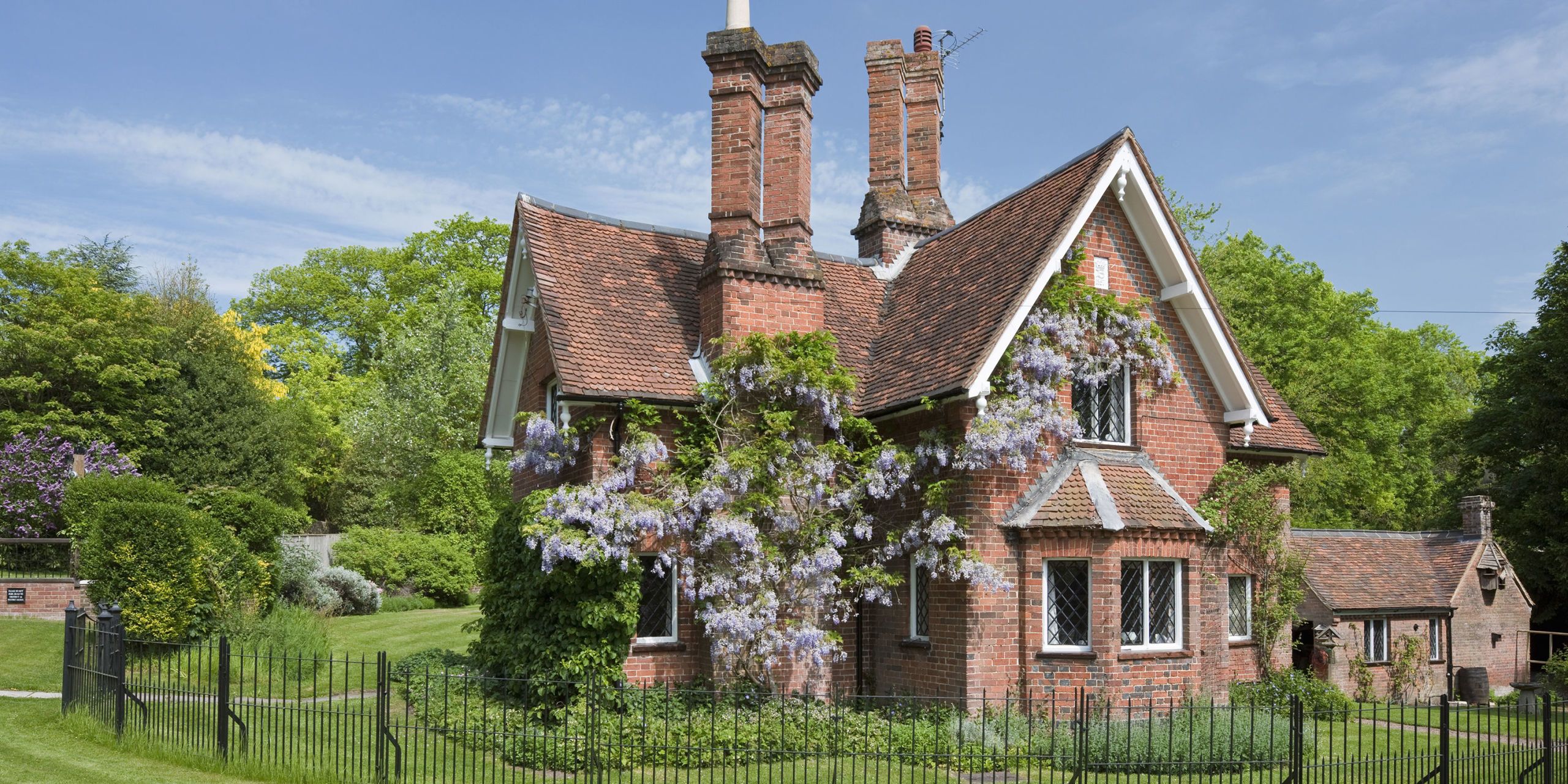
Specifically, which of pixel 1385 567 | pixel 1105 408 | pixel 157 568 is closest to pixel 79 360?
pixel 157 568

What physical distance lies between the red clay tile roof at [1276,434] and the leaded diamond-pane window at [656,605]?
9717mm

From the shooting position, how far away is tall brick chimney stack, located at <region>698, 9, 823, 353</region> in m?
17.6

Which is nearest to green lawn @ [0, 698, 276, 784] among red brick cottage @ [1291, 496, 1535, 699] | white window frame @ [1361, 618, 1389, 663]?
red brick cottage @ [1291, 496, 1535, 699]

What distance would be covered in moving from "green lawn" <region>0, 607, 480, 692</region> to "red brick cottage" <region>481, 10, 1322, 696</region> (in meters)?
6.66

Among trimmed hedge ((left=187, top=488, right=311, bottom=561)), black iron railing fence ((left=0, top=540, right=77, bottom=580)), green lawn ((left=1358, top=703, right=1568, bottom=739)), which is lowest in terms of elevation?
green lawn ((left=1358, top=703, right=1568, bottom=739))

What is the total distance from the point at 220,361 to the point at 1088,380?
36650 millimetres

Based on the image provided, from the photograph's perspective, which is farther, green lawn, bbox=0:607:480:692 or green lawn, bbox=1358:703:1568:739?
green lawn, bbox=0:607:480:692

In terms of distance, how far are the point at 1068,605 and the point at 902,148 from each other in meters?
11.2

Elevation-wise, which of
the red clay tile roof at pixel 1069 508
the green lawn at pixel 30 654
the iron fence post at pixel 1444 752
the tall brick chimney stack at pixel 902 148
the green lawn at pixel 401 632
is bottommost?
the green lawn at pixel 401 632

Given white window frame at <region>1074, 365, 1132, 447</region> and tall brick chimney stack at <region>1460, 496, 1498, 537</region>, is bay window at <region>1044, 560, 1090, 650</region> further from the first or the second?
tall brick chimney stack at <region>1460, 496, 1498, 537</region>

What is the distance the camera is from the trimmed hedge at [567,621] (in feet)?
50.3

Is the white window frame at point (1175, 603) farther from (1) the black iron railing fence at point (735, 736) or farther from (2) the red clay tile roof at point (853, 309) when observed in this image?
(2) the red clay tile roof at point (853, 309)

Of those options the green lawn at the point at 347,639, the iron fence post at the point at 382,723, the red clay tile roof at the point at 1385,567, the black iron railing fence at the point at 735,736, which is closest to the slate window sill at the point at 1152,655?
the black iron railing fence at the point at 735,736

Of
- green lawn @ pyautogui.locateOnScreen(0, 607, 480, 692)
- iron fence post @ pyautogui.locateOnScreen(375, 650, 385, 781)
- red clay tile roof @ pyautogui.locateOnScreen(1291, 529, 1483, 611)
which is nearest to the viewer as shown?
iron fence post @ pyautogui.locateOnScreen(375, 650, 385, 781)
